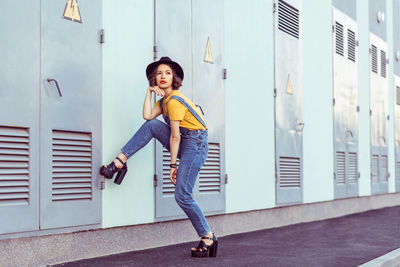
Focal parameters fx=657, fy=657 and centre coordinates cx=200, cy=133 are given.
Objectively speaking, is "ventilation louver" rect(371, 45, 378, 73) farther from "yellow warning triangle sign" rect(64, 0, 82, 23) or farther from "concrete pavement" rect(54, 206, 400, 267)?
"yellow warning triangle sign" rect(64, 0, 82, 23)

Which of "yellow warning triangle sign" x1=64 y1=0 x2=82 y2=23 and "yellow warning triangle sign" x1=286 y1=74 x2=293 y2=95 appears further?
"yellow warning triangle sign" x1=286 y1=74 x2=293 y2=95

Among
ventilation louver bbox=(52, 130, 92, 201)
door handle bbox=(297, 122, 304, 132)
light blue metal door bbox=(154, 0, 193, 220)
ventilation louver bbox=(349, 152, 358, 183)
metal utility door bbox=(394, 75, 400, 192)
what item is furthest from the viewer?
metal utility door bbox=(394, 75, 400, 192)

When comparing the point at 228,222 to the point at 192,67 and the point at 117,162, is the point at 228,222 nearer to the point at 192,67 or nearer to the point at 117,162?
the point at 192,67

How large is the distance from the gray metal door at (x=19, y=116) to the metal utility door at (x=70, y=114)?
0.09 m

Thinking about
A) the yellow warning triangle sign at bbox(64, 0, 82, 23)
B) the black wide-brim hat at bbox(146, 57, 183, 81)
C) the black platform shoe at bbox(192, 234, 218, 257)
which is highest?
Result: the yellow warning triangle sign at bbox(64, 0, 82, 23)

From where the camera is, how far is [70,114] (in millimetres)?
4957

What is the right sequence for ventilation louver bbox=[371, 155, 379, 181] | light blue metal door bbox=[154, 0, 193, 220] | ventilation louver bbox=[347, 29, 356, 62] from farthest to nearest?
ventilation louver bbox=[371, 155, 379, 181] → ventilation louver bbox=[347, 29, 356, 62] → light blue metal door bbox=[154, 0, 193, 220]

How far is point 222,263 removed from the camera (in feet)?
16.7

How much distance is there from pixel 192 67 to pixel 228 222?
1.93 metres

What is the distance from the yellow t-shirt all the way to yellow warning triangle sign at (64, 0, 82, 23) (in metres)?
0.96

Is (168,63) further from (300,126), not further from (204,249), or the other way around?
(300,126)

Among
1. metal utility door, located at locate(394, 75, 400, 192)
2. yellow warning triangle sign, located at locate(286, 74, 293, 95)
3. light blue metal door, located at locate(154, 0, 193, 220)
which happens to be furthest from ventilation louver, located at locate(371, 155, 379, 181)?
light blue metal door, located at locate(154, 0, 193, 220)

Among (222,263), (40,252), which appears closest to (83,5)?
(40,252)

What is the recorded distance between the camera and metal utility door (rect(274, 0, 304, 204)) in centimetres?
870
